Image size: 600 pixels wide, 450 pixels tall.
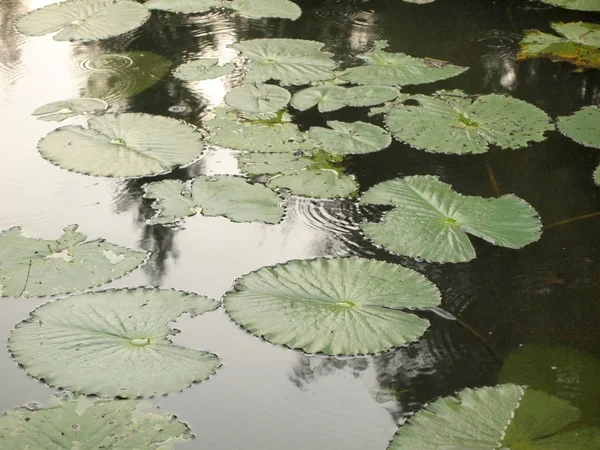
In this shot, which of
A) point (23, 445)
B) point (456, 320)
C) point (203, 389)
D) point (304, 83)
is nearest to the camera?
point (23, 445)

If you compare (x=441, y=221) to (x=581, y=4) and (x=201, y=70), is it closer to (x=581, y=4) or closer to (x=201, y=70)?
(x=201, y=70)

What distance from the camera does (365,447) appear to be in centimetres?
178

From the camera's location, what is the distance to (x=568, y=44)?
3885 millimetres

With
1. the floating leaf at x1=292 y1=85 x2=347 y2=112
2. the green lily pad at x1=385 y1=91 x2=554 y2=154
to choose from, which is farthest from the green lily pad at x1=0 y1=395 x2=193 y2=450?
the floating leaf at x1=292 y1=85 x2=347 y2=112

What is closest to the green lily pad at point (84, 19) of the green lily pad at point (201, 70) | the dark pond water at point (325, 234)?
the dark pond water at point (325, 234)

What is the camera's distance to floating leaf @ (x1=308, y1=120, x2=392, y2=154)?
297 cm

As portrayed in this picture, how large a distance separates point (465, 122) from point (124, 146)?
4.36 ft

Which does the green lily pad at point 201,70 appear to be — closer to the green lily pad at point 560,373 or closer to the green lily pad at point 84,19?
the green lily pad at point 84,19

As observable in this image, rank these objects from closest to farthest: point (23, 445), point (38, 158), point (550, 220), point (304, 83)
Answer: point (23, 445)
point (550, 220)
point (38, 158)
point (304, 83)

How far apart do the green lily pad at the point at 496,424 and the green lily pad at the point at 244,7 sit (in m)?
2.86

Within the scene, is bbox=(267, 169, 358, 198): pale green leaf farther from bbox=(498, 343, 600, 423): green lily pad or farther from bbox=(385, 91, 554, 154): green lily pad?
bbox=(498, 343, 600, 423): green lily pad

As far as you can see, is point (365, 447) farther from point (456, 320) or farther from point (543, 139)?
point (543, 139)

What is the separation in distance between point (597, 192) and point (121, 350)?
169cm

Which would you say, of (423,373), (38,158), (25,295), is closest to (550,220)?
(423,373)
